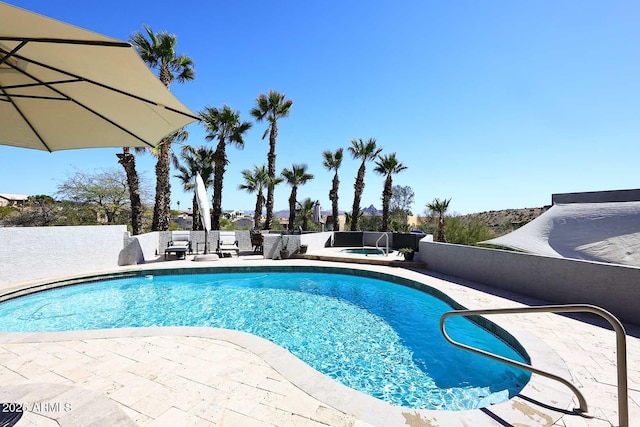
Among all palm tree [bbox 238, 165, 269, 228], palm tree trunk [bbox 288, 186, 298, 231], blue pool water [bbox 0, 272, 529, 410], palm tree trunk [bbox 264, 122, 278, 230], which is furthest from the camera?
palm tree [bbox 238, 165, 269, 228]

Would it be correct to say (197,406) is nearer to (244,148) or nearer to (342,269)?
(342,269)

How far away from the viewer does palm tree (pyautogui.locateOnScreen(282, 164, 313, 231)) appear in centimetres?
2162

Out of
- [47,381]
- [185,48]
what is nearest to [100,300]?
[47,381]

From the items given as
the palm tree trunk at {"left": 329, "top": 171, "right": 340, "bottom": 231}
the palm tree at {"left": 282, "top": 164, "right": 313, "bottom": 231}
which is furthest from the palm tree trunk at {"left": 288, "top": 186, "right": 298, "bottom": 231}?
the palm tree trunk at {"left": 329, "top": 171, "right": 340, "bottom": 231}

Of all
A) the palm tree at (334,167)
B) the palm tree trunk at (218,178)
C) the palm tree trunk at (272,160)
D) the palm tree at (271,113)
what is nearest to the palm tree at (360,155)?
the palm tree at (334,167)

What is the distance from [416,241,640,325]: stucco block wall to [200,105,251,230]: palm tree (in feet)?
44.0

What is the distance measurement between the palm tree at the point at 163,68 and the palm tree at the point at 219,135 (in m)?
2.57

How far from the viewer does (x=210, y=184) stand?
65.5 ft

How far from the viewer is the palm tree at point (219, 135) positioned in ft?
54.5

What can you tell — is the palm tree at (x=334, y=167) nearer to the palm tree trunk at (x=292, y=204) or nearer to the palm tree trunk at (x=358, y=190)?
the palm tree trunk at (x=358, y=190)

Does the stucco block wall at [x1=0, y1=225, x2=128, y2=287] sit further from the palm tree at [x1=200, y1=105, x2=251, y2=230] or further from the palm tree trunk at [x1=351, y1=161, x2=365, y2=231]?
the palm tree trunk at [x1=351, y1=161, x2=365, y2=231]

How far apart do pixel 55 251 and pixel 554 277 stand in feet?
45.2

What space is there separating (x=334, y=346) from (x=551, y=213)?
8.84m

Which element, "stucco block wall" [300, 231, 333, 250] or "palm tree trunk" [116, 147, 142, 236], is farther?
"stucco block wall" [300, 231, 333, 250]
